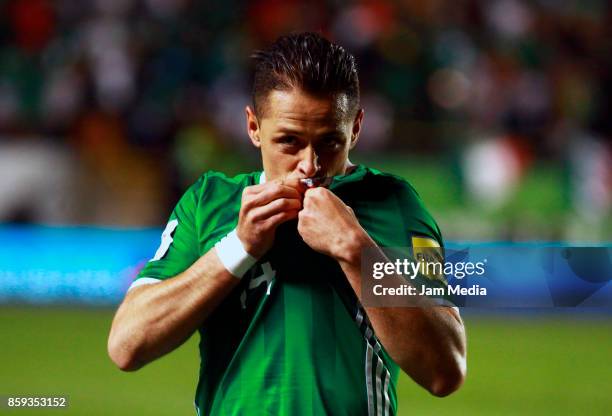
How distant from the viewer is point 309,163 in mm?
2654

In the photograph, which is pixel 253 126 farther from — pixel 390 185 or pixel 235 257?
pixel 235 257

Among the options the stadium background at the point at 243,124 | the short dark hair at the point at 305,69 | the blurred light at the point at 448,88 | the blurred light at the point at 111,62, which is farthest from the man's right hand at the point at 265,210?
the blurred light at the point at 448,88

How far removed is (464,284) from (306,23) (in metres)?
9.88

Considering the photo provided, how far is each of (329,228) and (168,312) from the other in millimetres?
452

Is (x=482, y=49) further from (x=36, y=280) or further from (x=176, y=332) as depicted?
(x=176, y=332)

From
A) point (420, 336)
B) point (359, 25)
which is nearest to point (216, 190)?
point (420, 336)

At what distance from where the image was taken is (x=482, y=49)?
1304cm

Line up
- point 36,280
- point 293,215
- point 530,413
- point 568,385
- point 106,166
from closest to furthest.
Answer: point 293,215 → point 530,413 → point 568,385 → point 36,280 → point 106,166

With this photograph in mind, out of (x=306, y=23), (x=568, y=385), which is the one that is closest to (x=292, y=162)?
(x=568, y=385)

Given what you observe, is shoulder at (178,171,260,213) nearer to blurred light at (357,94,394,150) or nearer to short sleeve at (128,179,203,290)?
short sleeve at (128,179,203,290)

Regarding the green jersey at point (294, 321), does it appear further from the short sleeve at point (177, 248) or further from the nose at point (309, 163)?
the nose at point (309, 163)

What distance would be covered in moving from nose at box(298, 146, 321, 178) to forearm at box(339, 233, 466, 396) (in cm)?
22

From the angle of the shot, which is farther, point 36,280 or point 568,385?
point 36,280

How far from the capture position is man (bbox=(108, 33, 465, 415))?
2547mm
